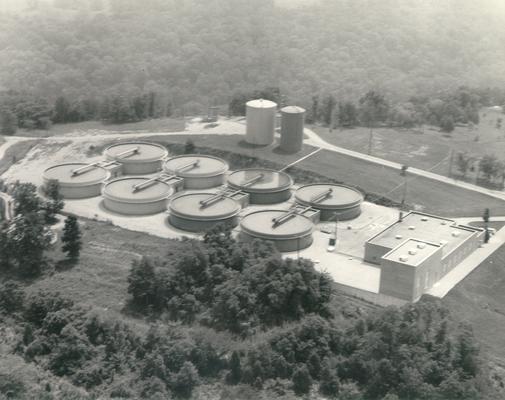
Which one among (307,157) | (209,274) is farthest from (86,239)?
(307,157)

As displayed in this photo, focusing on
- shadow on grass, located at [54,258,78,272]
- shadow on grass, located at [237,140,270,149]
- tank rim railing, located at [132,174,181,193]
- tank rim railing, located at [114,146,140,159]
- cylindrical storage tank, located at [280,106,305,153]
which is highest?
cylindrical storage tank, located at [280,106,305,153]

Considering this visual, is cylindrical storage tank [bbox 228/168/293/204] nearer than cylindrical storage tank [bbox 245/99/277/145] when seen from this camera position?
Yes

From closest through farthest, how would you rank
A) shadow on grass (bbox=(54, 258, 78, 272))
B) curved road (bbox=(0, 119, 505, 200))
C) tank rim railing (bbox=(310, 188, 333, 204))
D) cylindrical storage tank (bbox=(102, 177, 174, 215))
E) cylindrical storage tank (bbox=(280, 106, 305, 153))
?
shadow on grass (bbox=(54, 258, 78, 272)) < cylindrical storage tank (bbox=(102, 177, 174, 215)) < tank rim railing (bbox=(310, 188, 333, 204)) < curved road (bbox=(0, 119, 505, 200)) < cylindrical storage tank (bbox=(280, 106, 305, 153))

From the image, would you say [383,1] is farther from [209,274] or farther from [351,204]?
[209,274]

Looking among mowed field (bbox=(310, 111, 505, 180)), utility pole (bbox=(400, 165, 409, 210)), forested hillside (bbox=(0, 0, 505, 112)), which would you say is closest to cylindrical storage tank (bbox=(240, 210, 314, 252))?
utility pole (bbox=(400, 165, 409, 210))

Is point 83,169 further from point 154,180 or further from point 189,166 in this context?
point 189,166

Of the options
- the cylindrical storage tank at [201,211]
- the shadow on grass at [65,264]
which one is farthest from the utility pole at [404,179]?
the shadow on grass at [65,264]

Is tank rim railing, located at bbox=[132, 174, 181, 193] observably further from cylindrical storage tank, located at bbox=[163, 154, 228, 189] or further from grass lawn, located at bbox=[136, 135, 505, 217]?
grass lawn, located at bbox=[136, 135, 505, 217]
